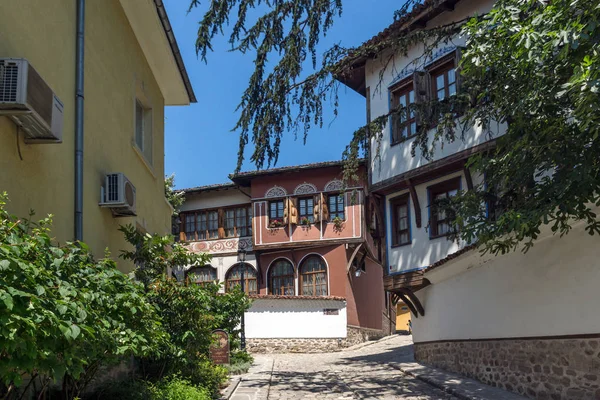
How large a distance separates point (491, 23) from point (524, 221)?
2.35 metres

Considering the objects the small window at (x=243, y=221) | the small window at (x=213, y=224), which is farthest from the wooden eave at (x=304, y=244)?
the small window at (x=213, y=224)

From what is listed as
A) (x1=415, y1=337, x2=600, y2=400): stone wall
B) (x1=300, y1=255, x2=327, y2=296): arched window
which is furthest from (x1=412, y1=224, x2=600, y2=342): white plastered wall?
(x1=300, y1=255, x2=327, y2=296): arched window

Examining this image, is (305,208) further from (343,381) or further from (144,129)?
(144,129)

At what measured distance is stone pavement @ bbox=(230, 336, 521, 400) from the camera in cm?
1152

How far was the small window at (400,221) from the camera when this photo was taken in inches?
647

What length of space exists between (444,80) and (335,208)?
41.9 feet

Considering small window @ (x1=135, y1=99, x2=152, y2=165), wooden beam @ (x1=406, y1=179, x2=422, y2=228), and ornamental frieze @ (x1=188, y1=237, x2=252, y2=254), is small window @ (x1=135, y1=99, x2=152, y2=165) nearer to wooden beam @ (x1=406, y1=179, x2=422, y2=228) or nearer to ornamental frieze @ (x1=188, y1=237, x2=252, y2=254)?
wooden beam @ (x1=406, y1=179, x2=422, y2=228)

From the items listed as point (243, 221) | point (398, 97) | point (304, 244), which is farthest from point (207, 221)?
point (398, 97)

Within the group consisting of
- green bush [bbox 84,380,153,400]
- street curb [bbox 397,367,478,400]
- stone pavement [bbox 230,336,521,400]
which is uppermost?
green bush [bbox 84,380,153,400]

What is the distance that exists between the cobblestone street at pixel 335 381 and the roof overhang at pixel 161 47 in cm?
582

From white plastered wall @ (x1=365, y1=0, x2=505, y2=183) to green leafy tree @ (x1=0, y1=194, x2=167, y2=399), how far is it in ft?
30.7

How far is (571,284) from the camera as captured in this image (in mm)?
9188

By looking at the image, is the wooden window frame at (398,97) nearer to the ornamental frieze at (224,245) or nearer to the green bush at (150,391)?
the green bush at (150,391)

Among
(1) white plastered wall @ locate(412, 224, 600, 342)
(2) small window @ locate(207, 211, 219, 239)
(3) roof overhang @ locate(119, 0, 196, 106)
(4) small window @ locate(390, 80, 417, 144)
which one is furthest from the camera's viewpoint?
(2) small window @ locate(207, 211, 219, 239)
